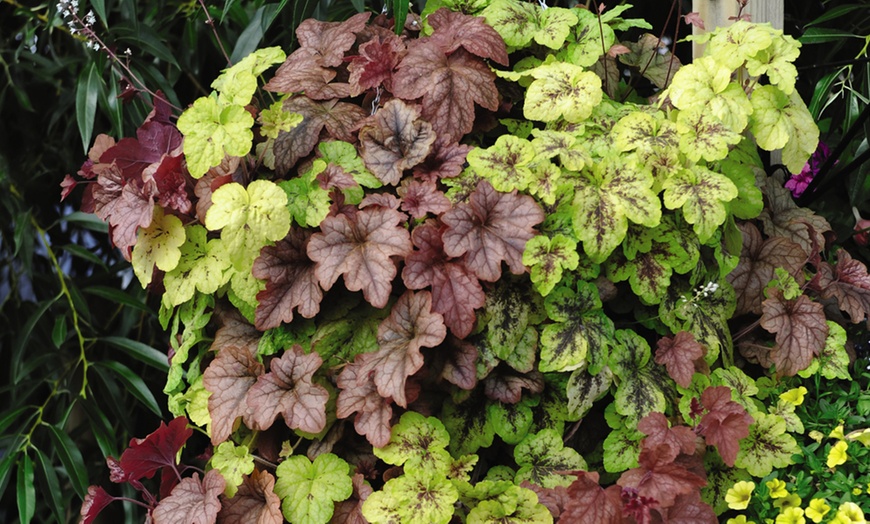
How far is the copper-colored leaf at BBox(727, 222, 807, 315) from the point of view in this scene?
52.9 inches

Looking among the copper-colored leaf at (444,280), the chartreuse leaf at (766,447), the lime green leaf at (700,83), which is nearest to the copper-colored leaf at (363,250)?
the copper-colored leaf at (444,280)

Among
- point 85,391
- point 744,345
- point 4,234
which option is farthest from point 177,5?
point 744,345

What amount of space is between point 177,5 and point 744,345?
184 cm

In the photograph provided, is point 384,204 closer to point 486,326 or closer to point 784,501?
point 486,326

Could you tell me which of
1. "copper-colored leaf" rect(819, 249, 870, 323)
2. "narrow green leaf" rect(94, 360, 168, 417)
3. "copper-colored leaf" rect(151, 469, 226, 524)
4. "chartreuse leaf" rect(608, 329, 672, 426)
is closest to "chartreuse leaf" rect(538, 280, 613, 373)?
"chartreuse leaf" rect(608, 329, 672, 426)

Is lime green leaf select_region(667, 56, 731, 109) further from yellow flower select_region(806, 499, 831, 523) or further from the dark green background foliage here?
yellow flower select_region(806, 499, 831, 523)

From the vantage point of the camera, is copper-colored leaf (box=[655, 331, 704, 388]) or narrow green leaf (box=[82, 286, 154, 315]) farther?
narrow green leaf (box=[82, 286, 154, 315])

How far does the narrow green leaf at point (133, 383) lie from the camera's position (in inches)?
78.0

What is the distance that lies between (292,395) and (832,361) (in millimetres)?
800

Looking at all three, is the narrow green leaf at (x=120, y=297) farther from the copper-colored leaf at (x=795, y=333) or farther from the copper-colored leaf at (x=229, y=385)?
the copper-colored leaf at (x=795, y=333)

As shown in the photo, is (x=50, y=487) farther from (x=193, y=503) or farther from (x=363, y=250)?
(x=363, y=250)

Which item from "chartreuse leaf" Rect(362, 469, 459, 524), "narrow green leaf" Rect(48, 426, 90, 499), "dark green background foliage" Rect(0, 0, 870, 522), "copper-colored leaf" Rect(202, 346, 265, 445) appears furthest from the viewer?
"narrow green leaf" Rect(48, 426, 90, 499)

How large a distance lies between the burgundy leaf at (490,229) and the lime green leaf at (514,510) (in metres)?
0.29

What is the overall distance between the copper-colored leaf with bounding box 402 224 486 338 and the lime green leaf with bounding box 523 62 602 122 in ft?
0.81
